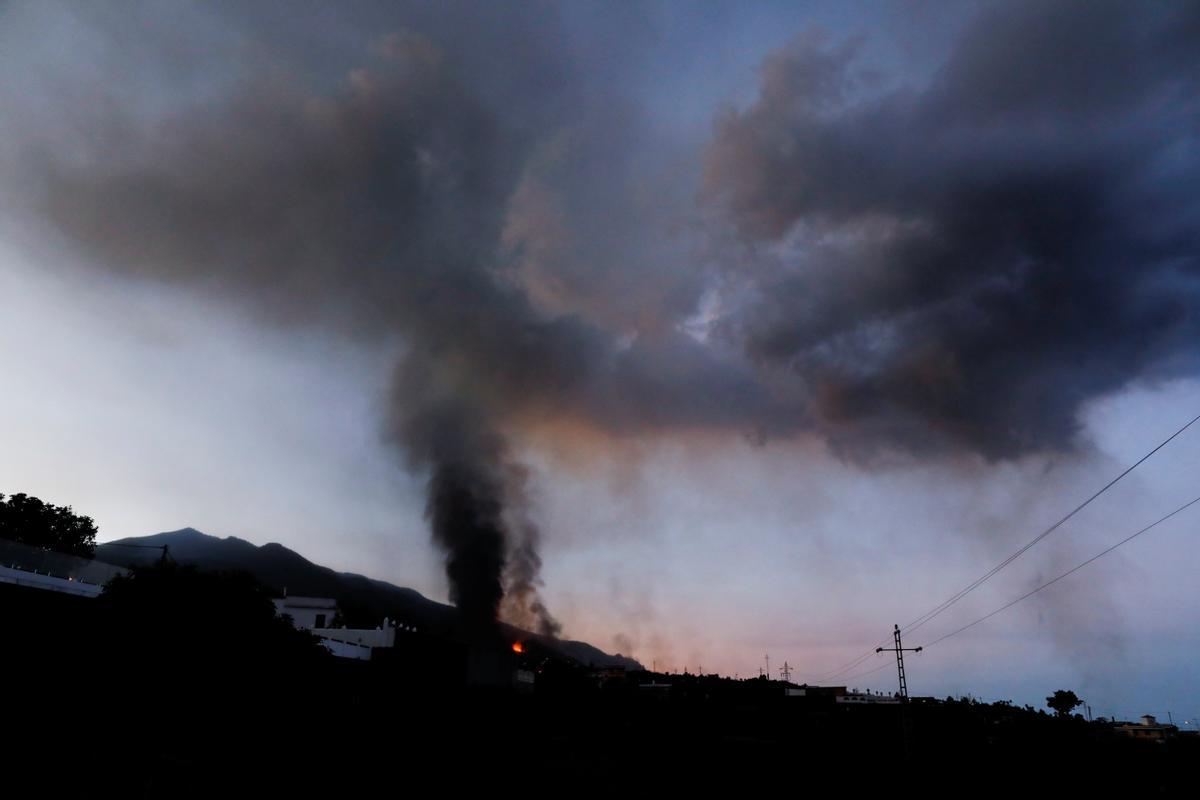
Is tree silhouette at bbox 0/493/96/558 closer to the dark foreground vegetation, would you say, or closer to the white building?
the white building

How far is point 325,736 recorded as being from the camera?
35594 mm

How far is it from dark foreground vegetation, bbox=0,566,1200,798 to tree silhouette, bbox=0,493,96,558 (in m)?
61.5

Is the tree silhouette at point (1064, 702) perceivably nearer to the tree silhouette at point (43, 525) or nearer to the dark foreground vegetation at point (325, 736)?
the dark foreground vegetation at point (325, 736)

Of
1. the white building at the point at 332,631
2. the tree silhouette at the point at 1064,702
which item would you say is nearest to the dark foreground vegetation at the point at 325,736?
the white building at the point at 332,631

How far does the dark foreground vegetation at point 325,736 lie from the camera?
74.2 ft

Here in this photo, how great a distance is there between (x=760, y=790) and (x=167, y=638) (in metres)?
33.5

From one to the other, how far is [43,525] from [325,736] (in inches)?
3266

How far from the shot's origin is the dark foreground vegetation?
74.2ft

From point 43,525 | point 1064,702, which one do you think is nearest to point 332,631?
point 43,525

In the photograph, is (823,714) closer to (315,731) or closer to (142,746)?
(315,731)

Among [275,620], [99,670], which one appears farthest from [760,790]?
[99,670]

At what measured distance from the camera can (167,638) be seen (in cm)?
3306

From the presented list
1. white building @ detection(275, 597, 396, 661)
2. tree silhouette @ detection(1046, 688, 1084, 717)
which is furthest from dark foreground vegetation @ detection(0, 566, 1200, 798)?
tree silhouette @ detection(1046, 688, 1084, 717)

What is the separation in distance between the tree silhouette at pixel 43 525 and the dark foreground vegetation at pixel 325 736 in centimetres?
6146
